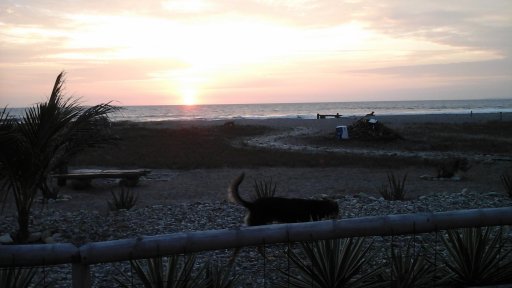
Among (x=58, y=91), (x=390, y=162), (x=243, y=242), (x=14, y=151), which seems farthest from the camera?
(x=390, y=162)

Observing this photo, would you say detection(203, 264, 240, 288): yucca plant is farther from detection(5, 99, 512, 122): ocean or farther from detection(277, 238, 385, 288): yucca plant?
detection(5, 99, 512, 122): ocean

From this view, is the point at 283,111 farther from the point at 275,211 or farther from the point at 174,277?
the point at 174,277

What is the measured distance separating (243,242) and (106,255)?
89 cm

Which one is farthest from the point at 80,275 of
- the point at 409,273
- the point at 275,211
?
the point at 275,211

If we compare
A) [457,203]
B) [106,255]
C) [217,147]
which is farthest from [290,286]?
[217,147]

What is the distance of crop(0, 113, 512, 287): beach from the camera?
28.8ft

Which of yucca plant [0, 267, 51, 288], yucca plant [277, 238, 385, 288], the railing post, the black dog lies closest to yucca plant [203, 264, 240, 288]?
yucca plant [277, 238, 385, 288]

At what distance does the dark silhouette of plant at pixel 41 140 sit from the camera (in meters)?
6.90

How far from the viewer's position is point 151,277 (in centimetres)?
380

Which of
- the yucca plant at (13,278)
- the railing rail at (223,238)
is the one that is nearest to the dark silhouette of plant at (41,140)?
the yucca plant at (13,278)

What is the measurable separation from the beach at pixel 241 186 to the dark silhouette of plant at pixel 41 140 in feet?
2.28

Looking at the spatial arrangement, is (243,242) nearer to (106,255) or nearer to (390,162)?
(106,255)

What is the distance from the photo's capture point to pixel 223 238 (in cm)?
337

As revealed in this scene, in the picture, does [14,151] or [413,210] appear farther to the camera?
[413,210]
